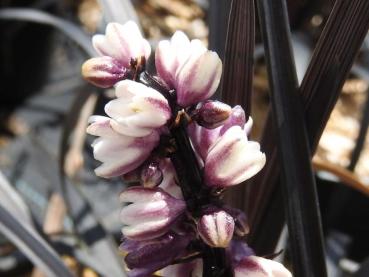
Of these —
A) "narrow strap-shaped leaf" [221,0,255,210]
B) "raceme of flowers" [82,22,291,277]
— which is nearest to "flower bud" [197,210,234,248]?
"raceme of flowers" [82,22,291,277]

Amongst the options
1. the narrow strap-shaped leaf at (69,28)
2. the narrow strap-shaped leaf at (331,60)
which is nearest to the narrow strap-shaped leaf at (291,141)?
the narrow strap-shaped leaf at (331,60)

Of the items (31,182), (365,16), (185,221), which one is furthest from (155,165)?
(31,182)

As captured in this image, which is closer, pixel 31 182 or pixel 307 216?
pixel 307 216

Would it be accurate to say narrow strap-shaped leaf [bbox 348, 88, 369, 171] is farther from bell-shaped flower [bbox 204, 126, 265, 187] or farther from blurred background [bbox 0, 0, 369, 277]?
bell-shaped flower [bbox 204, 126, 265, 187]

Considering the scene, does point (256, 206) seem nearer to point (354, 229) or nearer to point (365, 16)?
point (365, 16)

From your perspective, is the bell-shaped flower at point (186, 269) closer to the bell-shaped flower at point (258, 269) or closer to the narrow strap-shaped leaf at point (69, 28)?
the bell-shaped flower at point (258, 269)

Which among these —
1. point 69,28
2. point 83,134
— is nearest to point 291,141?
point 69,28

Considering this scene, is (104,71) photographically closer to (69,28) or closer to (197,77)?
(197,77)
